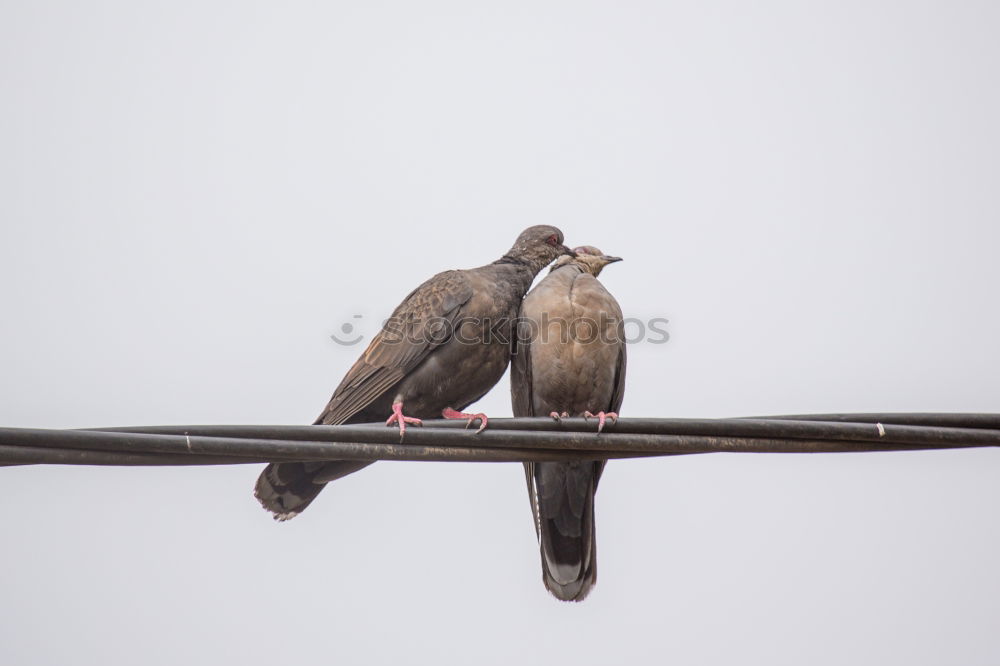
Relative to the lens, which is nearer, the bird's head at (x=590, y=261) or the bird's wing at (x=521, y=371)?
the bird's wing at (x=521, y=371)

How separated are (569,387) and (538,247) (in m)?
1.32

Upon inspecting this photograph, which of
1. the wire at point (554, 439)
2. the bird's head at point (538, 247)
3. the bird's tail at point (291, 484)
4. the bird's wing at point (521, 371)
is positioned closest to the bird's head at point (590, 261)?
the bird's head at point (538, 247)

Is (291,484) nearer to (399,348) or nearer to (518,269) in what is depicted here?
(399,348)

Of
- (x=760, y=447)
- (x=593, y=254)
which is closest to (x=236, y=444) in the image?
(x=760, y=447)

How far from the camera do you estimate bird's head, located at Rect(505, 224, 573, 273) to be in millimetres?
6629

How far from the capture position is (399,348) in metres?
5.90

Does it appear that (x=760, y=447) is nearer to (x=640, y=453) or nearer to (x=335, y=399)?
(x=640, y=453)

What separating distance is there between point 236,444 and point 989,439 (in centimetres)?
236

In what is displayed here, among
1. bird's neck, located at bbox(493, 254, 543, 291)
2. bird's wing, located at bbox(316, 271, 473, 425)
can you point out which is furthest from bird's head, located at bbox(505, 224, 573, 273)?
bird's wing, located at bbox(316, 271, 473, 425)

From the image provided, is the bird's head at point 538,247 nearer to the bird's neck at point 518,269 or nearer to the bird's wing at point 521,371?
the bird's neck at point 518,269

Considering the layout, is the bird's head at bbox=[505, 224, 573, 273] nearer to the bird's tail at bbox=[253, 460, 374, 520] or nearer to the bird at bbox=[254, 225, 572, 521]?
the bird at bbox=[254, 225, 572, 521]

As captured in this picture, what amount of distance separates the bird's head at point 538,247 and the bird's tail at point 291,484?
1.66 meters

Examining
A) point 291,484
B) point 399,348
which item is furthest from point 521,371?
point 291,484

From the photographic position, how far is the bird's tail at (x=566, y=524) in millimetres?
5699
